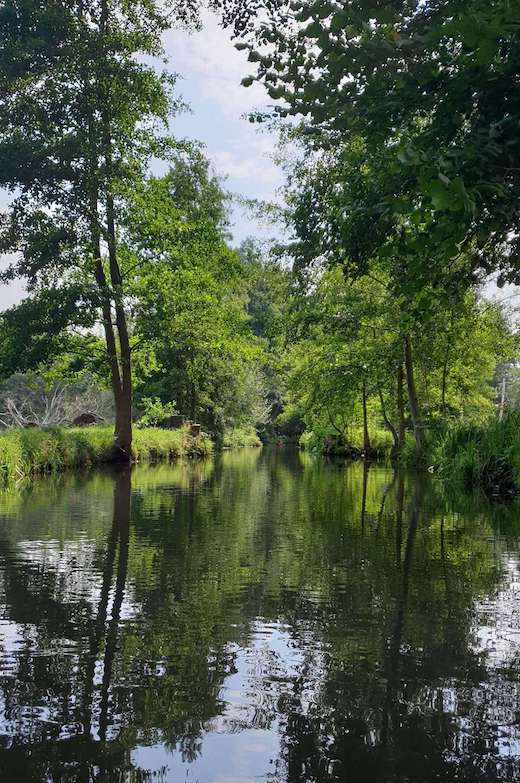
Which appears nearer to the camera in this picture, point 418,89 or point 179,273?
point 418,89

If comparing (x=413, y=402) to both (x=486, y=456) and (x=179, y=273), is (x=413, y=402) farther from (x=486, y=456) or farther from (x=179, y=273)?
(x=179, y=273)

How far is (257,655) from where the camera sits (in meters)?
4.07

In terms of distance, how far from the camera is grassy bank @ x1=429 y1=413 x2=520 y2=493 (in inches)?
599

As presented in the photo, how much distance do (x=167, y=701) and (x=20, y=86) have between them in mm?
20539

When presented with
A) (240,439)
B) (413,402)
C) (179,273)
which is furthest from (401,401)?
(240,439)

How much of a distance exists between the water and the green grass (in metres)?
39.7

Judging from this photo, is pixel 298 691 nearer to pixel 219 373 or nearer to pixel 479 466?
pixel 479 466

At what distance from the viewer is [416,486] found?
16.3 meters

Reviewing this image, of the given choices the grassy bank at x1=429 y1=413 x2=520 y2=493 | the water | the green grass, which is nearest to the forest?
the grassy bank at x1=429 y1=413 x2=520 y2=493

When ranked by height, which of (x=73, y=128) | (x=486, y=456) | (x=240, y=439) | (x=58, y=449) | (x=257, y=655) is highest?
(x=73, y=128)

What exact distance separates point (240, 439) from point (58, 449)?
36.1 m

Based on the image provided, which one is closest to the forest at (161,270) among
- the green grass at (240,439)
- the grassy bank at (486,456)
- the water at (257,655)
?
the grassy bank at (486,456)

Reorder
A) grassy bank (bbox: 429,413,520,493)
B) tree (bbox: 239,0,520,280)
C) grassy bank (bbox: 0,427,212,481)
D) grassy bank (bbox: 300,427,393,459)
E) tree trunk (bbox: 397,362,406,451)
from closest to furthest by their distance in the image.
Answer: tree (bbox: 239,0,520,280) < grassy bank (bbox: 429,413,520,493) < grassy bank (bbox: 0,427,212,481) < tree trunk (bbox: 397,362,406,451) < grassy bank (bbox: 300,427,393,459)

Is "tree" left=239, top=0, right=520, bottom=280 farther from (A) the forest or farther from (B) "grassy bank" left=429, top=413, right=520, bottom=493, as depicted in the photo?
(B) "grassy bank" left=429, top=413, right=520, bottom=493
